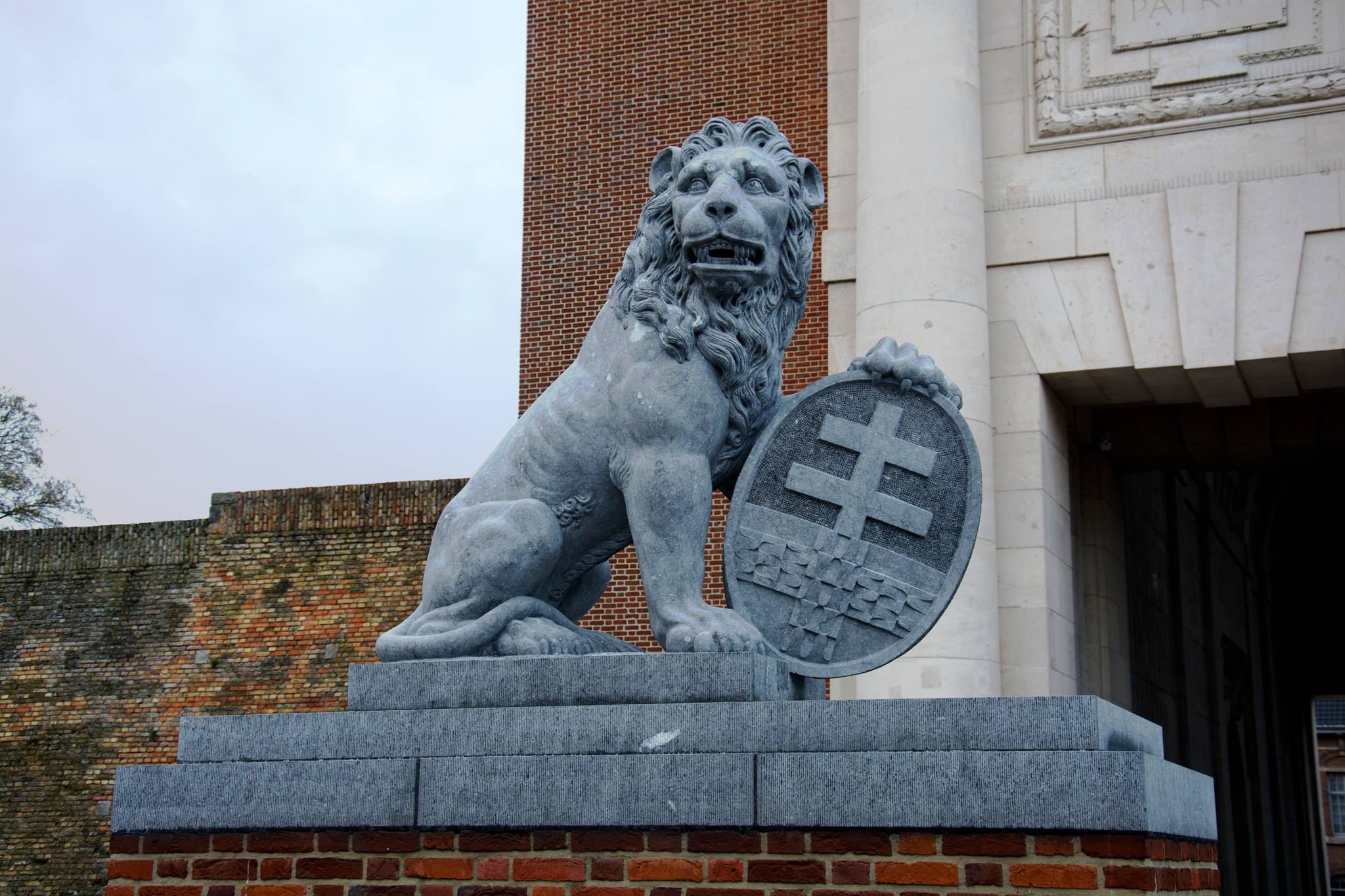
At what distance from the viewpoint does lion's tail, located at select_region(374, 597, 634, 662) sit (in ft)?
16.4

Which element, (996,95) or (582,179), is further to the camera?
(582,179)

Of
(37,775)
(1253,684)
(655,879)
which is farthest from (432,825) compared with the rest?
(1253,684)

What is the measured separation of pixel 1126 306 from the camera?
11.8 metres

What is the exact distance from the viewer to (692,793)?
14.2 ft

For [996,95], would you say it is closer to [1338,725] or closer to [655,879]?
[655,879]

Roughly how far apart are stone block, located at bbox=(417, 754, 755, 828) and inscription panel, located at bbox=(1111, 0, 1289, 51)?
9.59 m

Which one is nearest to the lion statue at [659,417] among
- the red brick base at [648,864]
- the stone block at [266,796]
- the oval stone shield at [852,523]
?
the oval stone shield at [852,523]

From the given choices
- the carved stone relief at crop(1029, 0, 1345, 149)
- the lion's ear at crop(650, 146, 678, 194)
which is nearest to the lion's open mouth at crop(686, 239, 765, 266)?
the lion's ear at crop(650, 146, 678, 194)

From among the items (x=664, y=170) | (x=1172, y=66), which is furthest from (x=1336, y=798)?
(x=664, y=170)

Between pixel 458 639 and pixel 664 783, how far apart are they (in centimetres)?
102

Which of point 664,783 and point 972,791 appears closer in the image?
point 972,791

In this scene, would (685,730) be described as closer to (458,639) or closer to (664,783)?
(664,783)

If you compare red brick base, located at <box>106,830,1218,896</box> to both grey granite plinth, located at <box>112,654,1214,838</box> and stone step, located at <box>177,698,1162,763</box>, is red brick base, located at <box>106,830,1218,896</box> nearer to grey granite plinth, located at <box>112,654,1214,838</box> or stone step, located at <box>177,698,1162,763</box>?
grey granite plinth, located at <box>112,654,1214,838</box>

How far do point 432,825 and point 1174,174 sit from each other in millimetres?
9279
